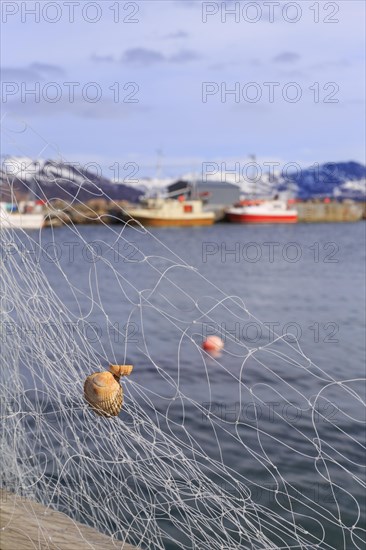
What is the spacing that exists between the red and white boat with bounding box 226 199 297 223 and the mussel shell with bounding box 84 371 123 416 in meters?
69.8

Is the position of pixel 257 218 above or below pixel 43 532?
above

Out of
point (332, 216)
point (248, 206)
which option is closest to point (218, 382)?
point (248, 206)

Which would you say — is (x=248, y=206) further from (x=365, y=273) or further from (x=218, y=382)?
(x=218, y=382)

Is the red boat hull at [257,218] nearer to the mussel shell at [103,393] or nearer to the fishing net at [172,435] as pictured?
the fishing net at [172,435]

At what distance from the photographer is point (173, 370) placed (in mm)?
11492

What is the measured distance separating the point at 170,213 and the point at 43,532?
66112mm

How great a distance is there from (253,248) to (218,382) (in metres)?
39.9

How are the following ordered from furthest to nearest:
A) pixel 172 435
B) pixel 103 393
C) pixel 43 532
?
pixel 172 435 < pixel 43 532 < pixel 103 393

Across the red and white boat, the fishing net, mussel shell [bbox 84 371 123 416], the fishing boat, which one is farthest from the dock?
the red and white boat

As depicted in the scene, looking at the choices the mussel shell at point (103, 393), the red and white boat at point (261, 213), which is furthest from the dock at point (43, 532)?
the red and white boat at point (261, 213)

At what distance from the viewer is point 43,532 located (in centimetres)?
440

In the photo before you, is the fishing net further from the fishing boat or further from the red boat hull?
the red boat hull

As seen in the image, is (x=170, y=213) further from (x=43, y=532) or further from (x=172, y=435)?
(x=43, y=532)

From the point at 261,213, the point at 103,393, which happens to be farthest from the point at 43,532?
the point at 261,213
